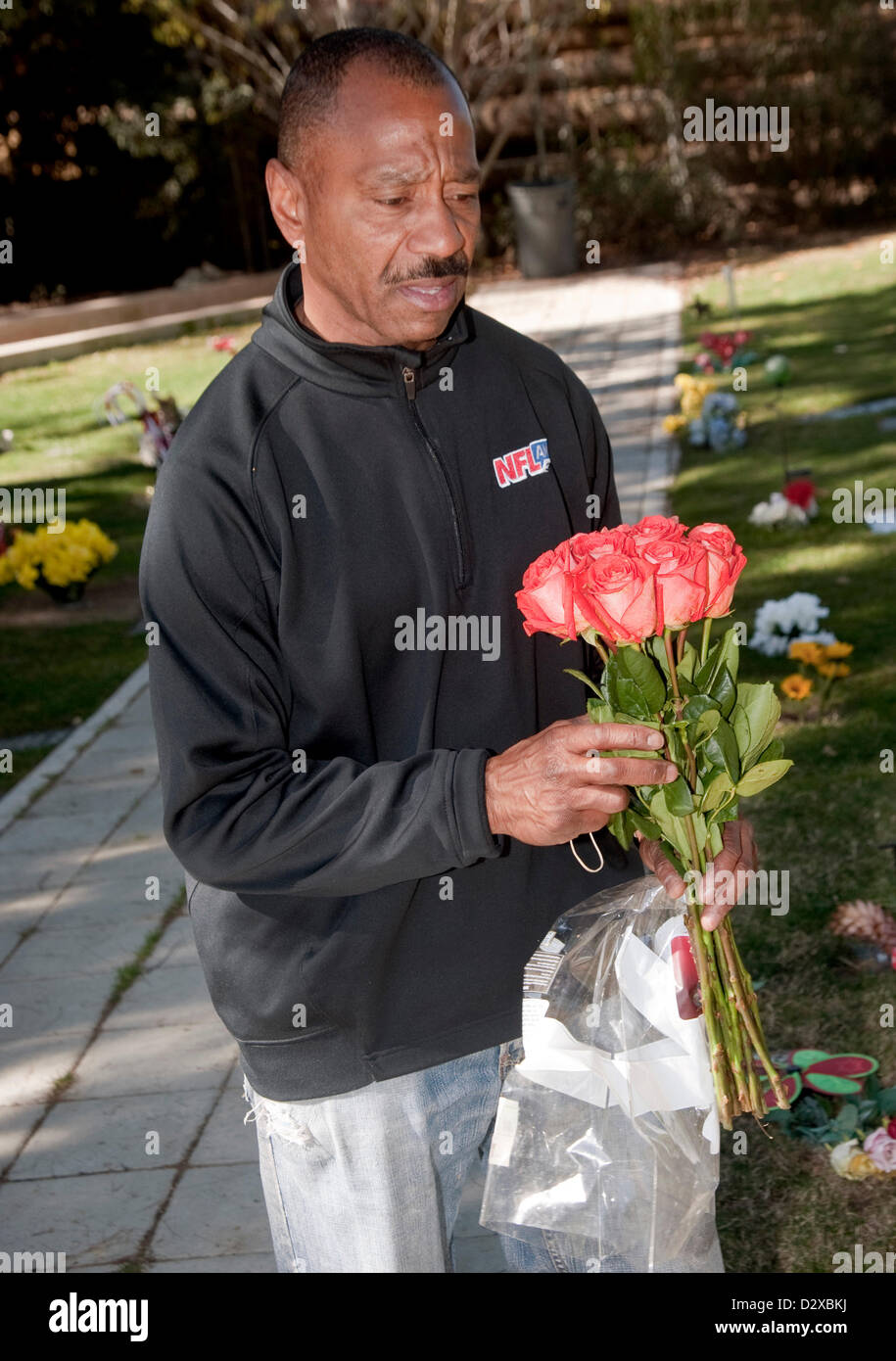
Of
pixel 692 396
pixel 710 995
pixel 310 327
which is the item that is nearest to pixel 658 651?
pixel 710 995

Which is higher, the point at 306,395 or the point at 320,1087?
the point at 306,395

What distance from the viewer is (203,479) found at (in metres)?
1.94

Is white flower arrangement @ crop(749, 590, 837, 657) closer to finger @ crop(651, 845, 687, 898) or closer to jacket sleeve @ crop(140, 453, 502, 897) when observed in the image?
finger @ crop(651, 845, 687, 898)

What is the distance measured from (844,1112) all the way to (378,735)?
232 centimetres

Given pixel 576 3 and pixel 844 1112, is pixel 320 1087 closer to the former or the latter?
pixel 844 1112

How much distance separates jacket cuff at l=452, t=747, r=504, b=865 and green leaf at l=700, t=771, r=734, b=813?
30 cm

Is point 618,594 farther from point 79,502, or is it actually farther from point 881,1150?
point 79,502

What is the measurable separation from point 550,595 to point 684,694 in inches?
10.2

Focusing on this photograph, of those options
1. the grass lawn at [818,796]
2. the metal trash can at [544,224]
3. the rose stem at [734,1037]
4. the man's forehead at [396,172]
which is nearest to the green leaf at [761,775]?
the rose stem at [734,1037]

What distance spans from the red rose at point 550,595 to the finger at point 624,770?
182 millimetres

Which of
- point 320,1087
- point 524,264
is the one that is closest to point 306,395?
point 320,1087

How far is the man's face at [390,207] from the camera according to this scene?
1.99 m

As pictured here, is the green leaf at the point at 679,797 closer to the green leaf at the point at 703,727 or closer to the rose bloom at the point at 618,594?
the green leaf at the point at 703,727

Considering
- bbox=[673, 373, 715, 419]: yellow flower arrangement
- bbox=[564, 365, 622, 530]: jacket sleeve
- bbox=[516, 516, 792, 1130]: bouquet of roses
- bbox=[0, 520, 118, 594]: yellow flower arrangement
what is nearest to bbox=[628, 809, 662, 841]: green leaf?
bbox=[516, 516, 792, 1130]: bouquet of roses
